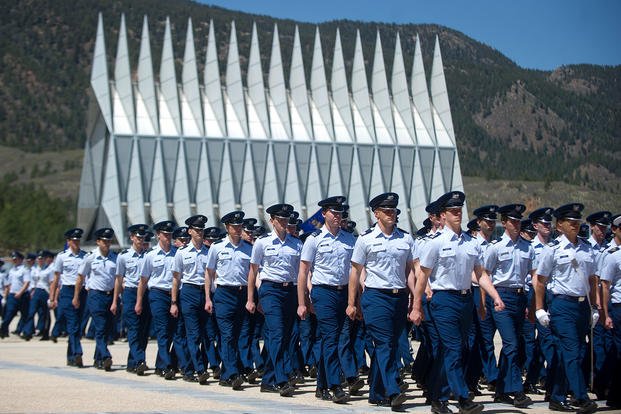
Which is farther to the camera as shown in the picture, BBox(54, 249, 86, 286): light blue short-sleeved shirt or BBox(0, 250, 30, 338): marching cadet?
BBox(0, 250, 30, 338): marching cadet

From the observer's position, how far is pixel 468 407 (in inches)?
361

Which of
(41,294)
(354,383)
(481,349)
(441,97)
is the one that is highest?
(441,97)

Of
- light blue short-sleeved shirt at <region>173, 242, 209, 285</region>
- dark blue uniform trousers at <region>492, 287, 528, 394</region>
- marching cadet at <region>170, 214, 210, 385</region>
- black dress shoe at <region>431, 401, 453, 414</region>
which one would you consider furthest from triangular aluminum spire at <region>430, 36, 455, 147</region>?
black dress shoe at <region>431, 401, 453, 414</region>

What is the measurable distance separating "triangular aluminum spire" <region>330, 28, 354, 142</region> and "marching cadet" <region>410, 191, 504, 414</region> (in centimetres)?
4089

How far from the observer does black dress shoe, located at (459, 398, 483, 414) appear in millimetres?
9102

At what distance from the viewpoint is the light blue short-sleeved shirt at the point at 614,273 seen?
10.5 metres

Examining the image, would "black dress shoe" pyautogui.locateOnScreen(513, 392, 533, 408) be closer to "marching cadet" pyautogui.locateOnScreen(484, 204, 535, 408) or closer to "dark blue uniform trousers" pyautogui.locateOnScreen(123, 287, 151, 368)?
"marching cadet" pyautogui.locateOnScreen(484, 204, 535, 408)

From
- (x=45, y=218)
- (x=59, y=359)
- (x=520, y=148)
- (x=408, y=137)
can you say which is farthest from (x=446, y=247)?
(x=520, y=148)

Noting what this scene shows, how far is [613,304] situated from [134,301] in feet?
24.8

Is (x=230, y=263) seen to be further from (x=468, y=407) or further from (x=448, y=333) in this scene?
(x=468, y=407)

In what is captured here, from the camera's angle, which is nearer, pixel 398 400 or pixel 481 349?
pixel 398 400

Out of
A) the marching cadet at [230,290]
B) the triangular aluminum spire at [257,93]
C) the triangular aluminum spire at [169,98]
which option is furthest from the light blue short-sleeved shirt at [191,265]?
the triangular aluminum spire at [257,93]

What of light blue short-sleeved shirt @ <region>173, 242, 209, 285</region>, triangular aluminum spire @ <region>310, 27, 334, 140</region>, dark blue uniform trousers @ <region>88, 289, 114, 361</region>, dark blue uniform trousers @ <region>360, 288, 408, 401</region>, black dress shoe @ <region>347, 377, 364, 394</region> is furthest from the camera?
triangular aluminum spire @ <region>310, 27, 334, 140</region>

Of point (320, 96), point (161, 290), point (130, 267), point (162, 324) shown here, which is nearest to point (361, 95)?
point (320, 96)
